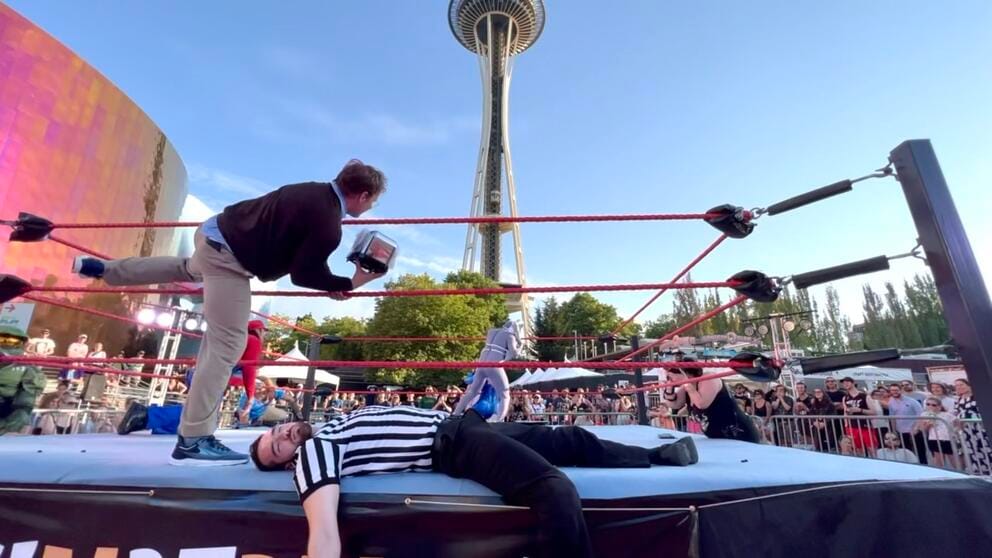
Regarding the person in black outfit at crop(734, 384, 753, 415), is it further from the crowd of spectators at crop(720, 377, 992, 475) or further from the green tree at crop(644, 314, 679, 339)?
the green tree at crop(644, 314, 679, 339)

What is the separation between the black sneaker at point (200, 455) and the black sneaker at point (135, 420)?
2.00m

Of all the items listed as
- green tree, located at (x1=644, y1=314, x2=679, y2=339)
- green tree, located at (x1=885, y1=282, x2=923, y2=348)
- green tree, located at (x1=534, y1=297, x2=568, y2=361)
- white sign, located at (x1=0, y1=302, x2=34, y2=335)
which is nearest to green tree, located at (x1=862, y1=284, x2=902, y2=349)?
green tree, located at (x1=885, y1=282, x2=923, y2=348)

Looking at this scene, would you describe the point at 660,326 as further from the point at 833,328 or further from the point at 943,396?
the point at 943,396

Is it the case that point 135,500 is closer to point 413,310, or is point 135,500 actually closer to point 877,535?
point 877,535

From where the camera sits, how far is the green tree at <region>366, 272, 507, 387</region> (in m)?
23.5

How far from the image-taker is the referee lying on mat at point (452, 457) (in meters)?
1.44

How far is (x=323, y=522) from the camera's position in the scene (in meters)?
1.43

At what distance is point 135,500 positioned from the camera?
1674 mm

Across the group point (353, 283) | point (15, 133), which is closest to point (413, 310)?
point (15, 133)

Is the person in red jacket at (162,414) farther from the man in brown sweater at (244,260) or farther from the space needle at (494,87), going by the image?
the space needle at (494,87)

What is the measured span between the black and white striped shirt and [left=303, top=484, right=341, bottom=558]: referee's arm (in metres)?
0.07

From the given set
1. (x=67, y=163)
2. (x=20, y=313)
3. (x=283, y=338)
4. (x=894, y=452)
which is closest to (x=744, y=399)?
(x=894, y=452)

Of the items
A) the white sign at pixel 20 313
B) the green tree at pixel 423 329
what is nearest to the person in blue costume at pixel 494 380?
the white sign at pixel 20 313

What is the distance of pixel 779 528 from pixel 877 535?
34cm
